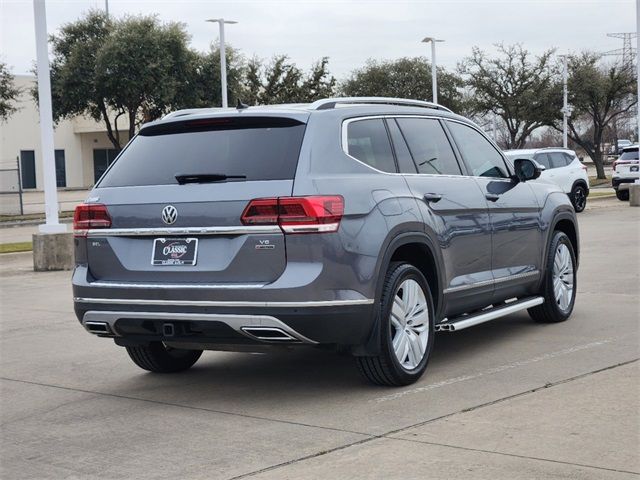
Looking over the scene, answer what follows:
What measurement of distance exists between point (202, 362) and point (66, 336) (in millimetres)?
2041

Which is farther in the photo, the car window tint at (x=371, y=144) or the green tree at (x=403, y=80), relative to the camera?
the green tree at (x=403, y=80)

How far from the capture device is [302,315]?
5.95 meters

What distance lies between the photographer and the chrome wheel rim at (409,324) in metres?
6.55

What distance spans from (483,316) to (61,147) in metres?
63.2

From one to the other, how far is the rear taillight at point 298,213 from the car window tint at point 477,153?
2.20 m

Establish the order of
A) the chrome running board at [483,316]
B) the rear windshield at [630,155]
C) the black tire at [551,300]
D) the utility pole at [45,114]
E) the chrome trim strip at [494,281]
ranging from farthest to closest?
the rear windshield at [630,155] → the utility pole at [45,114] → the black tire at [551,300] → the chrome trim strip at [494,281] → the chrome running board at [483,316]

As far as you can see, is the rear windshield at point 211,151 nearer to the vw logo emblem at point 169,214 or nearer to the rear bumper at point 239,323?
the vw logo emblem at point 169,214

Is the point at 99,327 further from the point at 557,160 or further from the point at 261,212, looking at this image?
the point at 557,160

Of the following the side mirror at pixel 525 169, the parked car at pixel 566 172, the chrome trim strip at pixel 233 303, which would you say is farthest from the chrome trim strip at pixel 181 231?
the parked car at pixel 566 172

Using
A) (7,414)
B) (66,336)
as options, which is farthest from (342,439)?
(66,336)

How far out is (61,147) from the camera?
67.8 meters

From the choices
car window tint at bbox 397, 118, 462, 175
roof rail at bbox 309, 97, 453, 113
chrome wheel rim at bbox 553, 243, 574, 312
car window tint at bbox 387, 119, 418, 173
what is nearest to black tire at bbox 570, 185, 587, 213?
chrome wheel rim at bbox 553, 243, 574, 312

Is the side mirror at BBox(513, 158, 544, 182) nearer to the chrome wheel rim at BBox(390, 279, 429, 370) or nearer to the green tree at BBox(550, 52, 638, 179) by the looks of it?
the chrome wheel rim at BBox(390, 279, 429, 370)

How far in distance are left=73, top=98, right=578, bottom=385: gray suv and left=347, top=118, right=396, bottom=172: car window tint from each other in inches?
0.5
